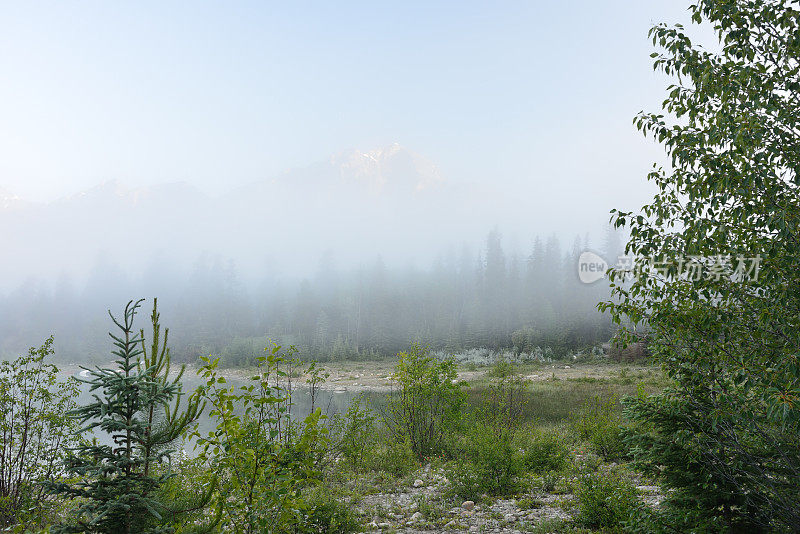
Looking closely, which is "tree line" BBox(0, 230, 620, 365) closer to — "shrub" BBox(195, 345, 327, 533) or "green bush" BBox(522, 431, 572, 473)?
"green bush" BBox(522, 431, 572, 473)

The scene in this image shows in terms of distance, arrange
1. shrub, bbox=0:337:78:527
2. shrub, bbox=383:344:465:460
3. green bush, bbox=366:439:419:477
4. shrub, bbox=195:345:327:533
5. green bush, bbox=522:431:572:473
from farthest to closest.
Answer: shrub, bbox=383:344:465:460, green bush, bbox=366:439:419:477, green bush, bbox=522:431:572:473, shrub, bbox=0:337:78:527, shrub, bbox=195:345:327:533

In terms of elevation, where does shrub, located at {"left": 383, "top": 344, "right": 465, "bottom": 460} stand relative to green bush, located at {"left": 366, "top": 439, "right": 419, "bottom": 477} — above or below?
above

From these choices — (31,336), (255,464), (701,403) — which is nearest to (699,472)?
(701,403)

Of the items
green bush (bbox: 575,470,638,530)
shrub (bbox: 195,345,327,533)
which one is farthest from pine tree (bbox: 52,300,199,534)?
green bush (bbox: 575,470,638,530)

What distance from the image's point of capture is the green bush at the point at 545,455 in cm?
777

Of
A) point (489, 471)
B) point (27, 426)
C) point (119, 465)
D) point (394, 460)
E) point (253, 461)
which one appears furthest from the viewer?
point (394, 460)

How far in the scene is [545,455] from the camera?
8016 millimetres

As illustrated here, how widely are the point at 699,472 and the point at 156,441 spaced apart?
4.68 m

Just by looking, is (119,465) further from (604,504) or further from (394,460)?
(394,460)

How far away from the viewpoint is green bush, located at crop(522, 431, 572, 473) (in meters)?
7.77

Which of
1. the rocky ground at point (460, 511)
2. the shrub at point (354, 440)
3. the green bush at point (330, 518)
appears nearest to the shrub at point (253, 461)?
the green bush at point (330, 518)

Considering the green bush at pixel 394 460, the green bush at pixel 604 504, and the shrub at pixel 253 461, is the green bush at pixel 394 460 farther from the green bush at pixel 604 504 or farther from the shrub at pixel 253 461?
the shrub at pixel 253 461

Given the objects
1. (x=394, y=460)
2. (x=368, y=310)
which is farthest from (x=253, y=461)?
(x=368, y=310)

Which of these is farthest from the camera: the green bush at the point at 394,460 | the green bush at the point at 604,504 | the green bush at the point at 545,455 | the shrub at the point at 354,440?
the shrub at the point at 354,440
